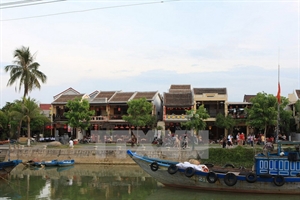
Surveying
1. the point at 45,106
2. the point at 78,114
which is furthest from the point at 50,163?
the point at 45,106

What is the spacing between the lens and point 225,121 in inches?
1547

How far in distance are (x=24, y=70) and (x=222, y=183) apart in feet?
85.0

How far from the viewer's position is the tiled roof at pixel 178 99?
42.0 m

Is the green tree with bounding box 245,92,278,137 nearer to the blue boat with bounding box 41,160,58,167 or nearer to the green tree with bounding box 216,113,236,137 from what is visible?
the green tree with bounding box 216,113,236,137

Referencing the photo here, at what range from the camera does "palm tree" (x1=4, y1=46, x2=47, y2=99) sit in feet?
122

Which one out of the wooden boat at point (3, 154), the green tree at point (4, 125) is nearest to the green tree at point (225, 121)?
the wooden boat at point (3, 154)

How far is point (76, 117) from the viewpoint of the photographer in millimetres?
36469

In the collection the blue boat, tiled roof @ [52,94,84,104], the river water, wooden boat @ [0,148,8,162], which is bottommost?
the river water

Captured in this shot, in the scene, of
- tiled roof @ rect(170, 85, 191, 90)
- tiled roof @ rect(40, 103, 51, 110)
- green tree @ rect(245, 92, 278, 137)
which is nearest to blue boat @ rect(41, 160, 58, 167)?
green tree @ rect(245, 92, 278, 137)

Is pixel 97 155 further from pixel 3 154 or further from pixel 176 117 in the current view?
pixel 176 117

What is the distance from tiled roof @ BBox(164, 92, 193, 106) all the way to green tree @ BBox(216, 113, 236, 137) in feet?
11.8

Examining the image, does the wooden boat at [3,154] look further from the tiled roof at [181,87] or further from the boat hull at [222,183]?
the tiled roof at [181,87]

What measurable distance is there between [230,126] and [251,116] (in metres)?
4.27

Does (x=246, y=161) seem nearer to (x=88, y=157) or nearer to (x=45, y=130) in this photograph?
(x=88, y=157)
